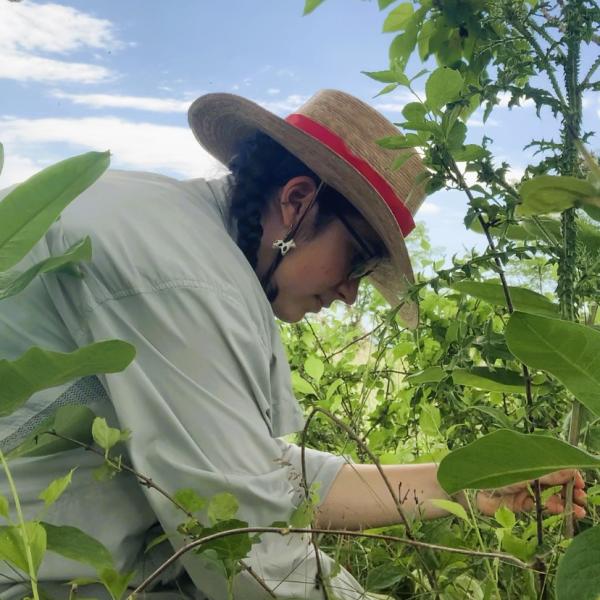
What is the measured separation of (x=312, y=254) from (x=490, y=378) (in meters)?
0.71

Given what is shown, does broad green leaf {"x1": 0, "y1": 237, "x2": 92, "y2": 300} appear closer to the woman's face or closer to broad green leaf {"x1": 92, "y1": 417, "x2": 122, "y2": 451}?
broad green leaf {"x1": 92, "y1": 417, "x2": 122, "y2": 451}

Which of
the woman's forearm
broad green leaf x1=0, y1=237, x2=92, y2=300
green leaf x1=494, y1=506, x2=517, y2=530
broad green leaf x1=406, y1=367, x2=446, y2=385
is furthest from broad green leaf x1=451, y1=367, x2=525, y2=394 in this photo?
broad green leaf x1=0, y1=237, x2=92, y2=300

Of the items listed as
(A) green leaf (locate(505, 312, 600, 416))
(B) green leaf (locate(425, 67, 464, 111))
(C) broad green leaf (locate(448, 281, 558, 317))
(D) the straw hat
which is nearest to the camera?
(A) green leaf (locate(505, 312, 600, 416))

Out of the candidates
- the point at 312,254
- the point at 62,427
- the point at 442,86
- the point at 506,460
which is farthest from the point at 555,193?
the point at 312,254

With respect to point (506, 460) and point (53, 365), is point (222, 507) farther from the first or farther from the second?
point (506, 460)

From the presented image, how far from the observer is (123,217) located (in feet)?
4.27

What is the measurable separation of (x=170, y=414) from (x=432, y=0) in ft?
2.47

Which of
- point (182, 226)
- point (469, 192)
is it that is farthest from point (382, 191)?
point (469, 192)

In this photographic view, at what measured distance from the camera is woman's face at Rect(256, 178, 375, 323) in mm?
1716

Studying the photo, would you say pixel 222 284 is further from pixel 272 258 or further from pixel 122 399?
pixel 272 258

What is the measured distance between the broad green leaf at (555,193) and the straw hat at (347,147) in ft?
2.20

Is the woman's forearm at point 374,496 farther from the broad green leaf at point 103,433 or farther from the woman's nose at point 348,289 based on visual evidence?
the broad green leaf at point 103,433

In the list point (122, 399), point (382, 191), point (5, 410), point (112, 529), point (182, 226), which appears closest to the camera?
point (5, 410)

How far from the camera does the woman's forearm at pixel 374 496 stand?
1.46 meters
